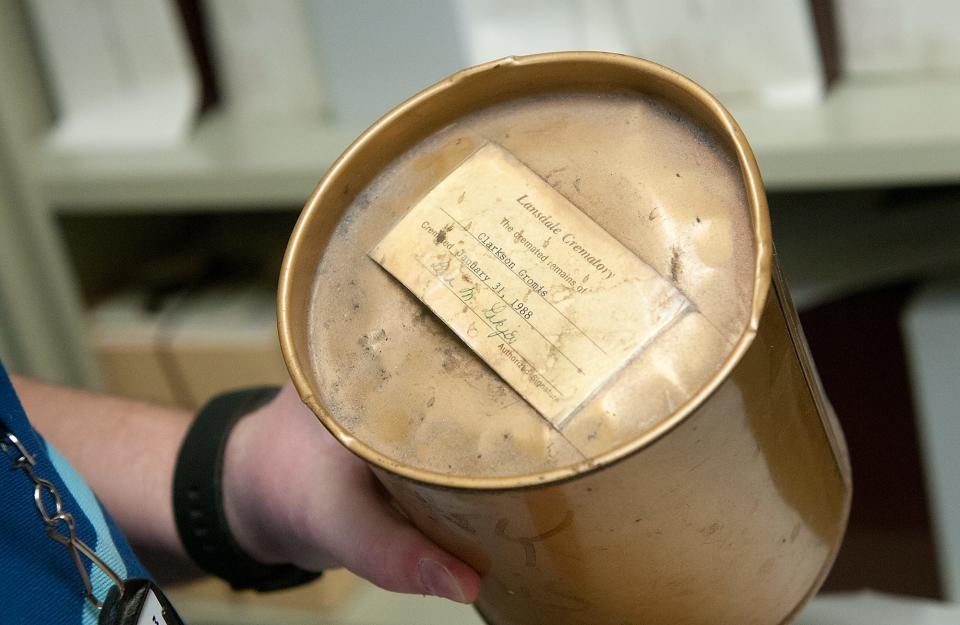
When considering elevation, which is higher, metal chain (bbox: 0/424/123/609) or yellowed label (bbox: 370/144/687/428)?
yellowed label (bbox: 370/144/687/428)

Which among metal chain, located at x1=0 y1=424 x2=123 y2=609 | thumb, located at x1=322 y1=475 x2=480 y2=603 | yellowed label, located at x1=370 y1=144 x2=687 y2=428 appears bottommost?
thumb, located at x1=322 y1=475 x2=480 y2=603

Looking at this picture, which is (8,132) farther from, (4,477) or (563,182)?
(563,182)

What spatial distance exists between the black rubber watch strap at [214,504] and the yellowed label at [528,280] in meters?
0.28

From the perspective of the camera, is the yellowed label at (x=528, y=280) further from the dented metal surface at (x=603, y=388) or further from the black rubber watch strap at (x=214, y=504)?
the black rubber watch strap at (x=214, y=504)

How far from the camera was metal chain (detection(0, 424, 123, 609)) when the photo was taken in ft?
1.68

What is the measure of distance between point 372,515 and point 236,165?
0.58 meters

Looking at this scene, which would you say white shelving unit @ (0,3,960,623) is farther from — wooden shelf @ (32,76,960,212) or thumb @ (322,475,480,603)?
thumb @ (322,475,480,603)

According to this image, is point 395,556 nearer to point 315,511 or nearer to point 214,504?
point 315,511

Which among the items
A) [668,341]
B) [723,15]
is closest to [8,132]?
[723,15]

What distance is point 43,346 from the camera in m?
1.31

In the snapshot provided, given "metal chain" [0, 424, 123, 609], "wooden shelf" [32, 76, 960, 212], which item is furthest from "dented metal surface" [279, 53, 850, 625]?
"wooden shelf" [32, 76, 960, 212]

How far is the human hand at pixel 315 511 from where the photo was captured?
545mm

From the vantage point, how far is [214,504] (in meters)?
0.72

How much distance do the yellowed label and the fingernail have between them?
107 millimetres
